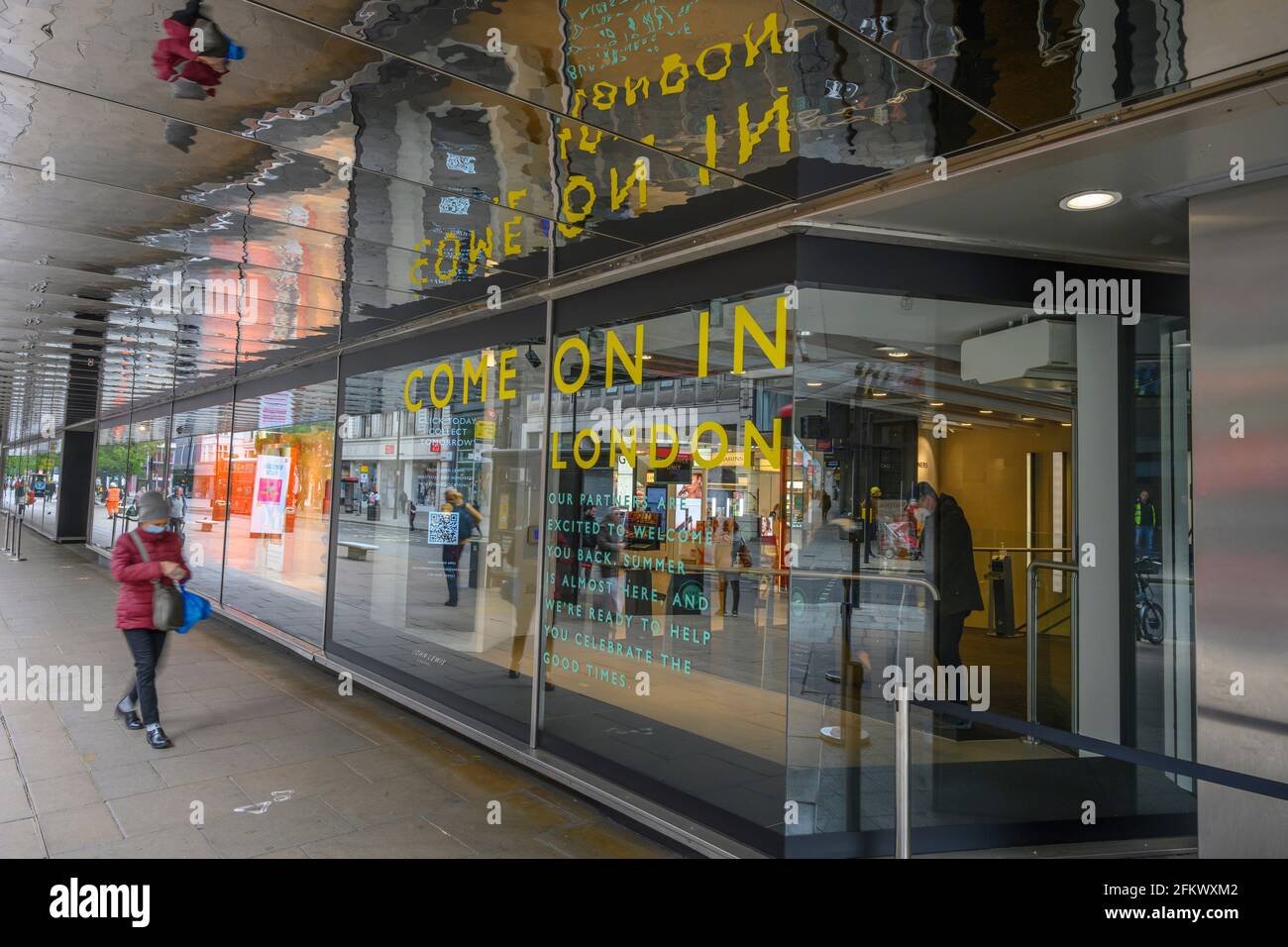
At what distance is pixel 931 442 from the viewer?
5816mm

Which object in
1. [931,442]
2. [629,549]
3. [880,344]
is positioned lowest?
[629,549]

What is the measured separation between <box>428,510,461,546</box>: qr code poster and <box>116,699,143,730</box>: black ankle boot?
2481mm

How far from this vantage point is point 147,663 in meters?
5.67

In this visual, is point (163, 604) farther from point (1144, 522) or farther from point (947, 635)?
point (1144, 522)

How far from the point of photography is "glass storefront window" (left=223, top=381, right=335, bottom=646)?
28.2ft

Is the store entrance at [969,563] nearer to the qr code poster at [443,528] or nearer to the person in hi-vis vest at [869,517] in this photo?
the person in hi-vis vest at [869,517]

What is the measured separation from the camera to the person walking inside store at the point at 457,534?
6816 millimetres

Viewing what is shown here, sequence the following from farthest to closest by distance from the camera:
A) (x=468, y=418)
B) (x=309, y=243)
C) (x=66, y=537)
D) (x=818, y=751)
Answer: (x=66, y=537)
(x=468, y=418)
(x=309, y=243)
(x=818, y=751)

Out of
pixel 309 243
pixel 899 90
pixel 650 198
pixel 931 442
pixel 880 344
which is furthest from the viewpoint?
pixel 931 442

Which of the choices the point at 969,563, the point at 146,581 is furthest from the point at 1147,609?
the point at 146,581

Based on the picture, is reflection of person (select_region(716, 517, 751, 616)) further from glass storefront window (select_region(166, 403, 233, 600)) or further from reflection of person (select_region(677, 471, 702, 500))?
glass storefront window (select_region(166, 403, 233, 600))
